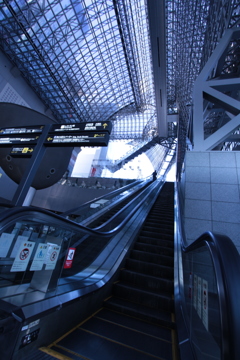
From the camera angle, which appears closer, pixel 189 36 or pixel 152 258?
pixel 152 258

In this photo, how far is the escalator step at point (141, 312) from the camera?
2631mm

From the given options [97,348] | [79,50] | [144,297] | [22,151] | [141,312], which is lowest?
[97,348]

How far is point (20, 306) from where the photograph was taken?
5.90 feet

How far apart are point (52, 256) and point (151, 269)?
2108 mm

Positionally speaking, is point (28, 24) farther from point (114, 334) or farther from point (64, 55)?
point (114, 334)

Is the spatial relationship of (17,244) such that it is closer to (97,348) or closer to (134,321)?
(97,348)

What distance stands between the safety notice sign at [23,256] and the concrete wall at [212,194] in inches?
178

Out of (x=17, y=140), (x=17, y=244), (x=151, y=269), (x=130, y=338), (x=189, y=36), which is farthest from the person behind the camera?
(x=189, y=36)

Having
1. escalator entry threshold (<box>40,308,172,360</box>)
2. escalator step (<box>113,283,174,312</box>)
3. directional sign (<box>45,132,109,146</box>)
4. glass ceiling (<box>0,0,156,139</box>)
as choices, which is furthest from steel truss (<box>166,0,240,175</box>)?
escalator entry threshold (<box>40,308,172,360</box>)

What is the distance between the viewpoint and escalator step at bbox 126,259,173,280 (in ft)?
12.0

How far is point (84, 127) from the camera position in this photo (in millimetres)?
5367

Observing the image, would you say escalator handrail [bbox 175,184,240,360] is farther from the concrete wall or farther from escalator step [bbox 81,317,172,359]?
the concrete wall

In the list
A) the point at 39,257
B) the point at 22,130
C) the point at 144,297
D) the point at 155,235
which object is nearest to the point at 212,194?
the point at 155,235

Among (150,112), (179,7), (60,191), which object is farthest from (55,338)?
(150,112)
